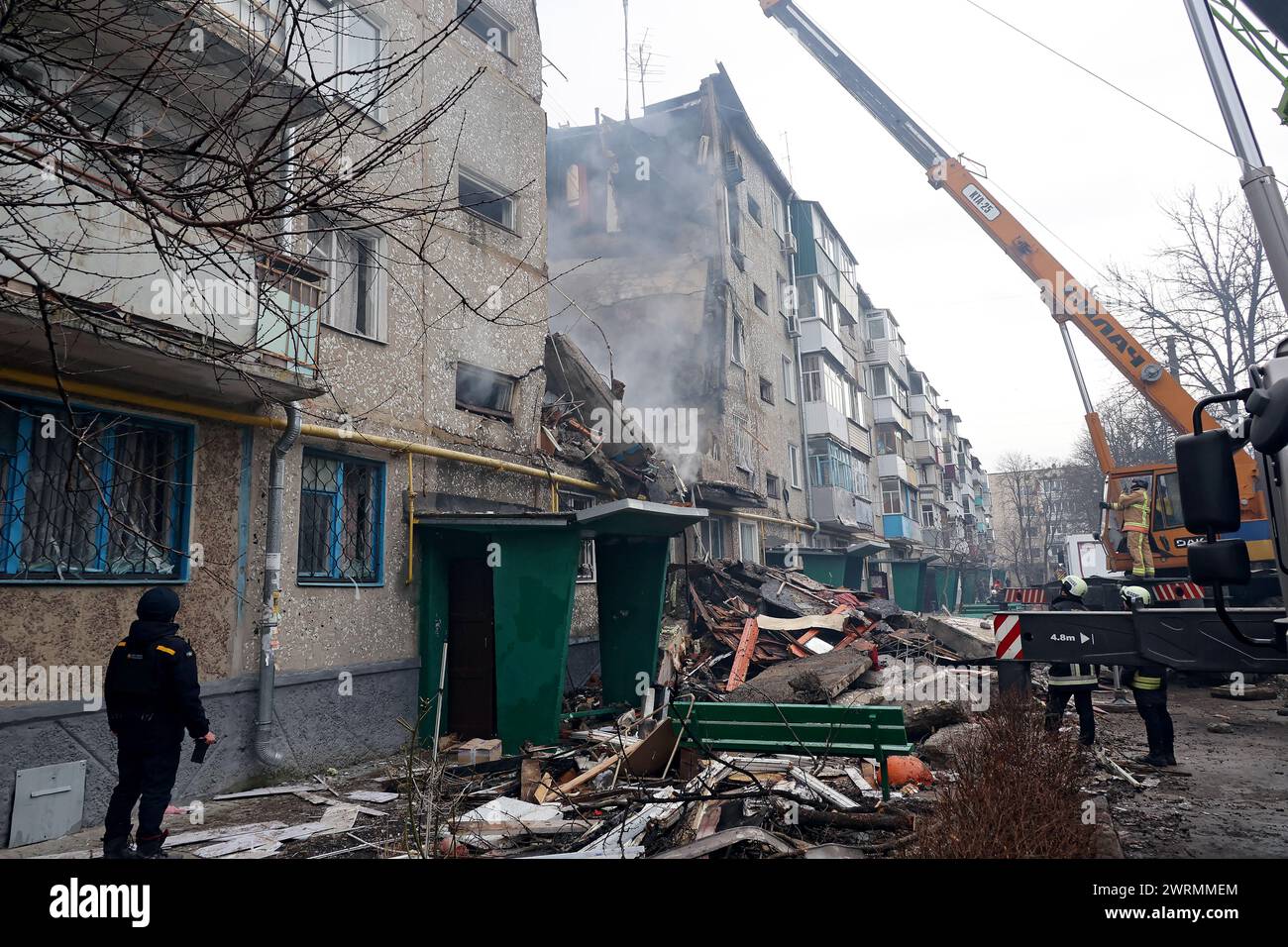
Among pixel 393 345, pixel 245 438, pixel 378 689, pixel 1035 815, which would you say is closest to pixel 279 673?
pixel 378 689

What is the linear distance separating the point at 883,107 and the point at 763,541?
1111cm

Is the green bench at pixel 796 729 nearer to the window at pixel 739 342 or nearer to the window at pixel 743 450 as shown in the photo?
the window at pixel 743 450

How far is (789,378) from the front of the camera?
84.8 ft

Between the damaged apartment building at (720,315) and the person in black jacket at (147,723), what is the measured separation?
10.8 m

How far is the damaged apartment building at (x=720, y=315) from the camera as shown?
19.8 metres

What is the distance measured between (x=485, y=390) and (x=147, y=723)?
24.3ft

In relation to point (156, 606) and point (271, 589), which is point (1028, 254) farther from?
point (156, 606)

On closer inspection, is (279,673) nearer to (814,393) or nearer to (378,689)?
(378,689)

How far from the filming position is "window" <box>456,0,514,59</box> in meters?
12.6

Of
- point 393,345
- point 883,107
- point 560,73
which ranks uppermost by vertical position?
point 883,107

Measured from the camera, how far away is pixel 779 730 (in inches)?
247

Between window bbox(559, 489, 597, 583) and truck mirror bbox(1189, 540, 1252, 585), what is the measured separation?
32.2 ft

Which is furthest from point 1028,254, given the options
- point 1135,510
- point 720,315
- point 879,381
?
point 879,381

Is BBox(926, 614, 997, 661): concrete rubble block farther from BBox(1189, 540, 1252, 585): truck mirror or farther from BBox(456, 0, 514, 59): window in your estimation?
BBox(456, 0, 514, 59): window
